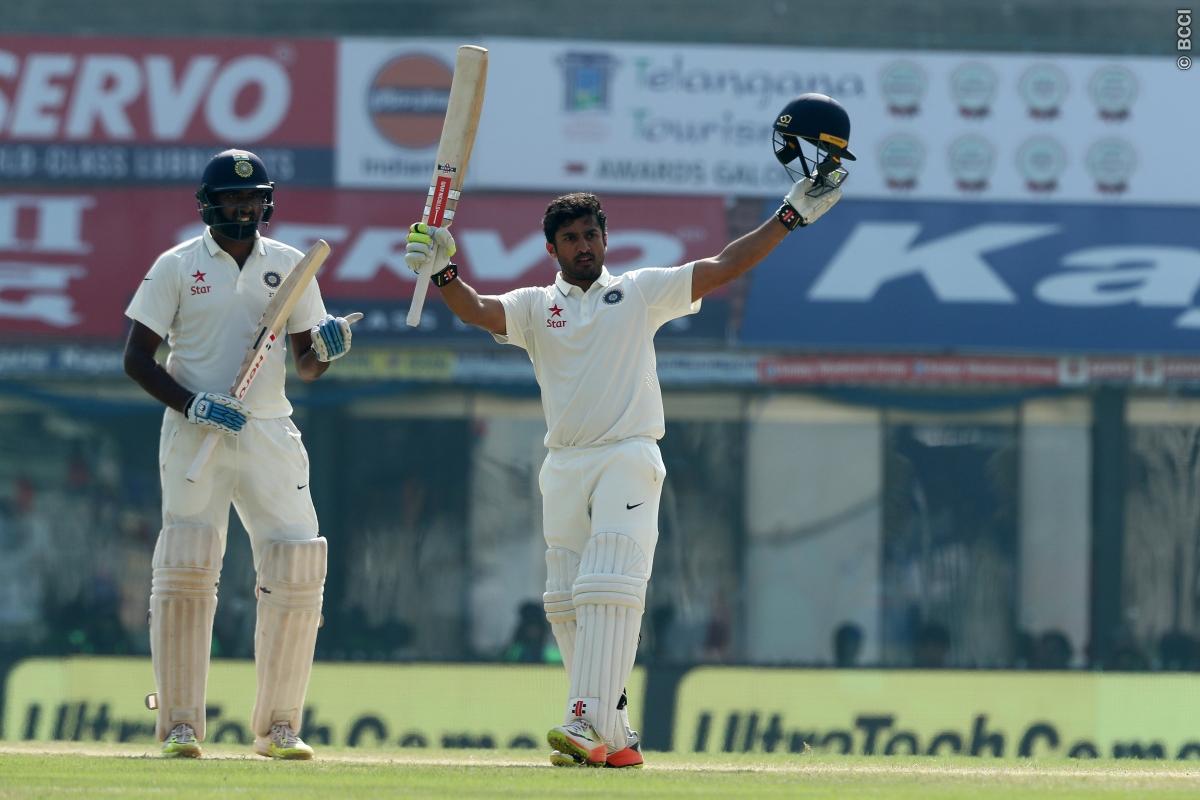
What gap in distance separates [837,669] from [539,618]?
4.08 m

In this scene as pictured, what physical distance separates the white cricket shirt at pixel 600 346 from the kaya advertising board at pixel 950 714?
526 cm

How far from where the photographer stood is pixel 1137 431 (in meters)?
17.4

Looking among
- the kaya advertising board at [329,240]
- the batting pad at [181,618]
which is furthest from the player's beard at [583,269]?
the kaya advertising board at [329,240]

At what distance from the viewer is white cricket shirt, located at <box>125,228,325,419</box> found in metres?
7.49

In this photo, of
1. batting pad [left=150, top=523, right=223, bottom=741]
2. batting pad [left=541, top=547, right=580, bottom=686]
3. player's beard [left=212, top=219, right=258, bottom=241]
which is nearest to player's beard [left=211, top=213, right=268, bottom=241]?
player's beard [left=212, top=219, right=258, bottom=241]

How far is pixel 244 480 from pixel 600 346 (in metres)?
1.23

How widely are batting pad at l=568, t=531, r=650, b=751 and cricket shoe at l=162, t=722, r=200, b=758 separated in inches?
48.9

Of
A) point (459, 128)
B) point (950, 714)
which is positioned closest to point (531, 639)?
point (950, 714)

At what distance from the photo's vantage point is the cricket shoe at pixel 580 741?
709cm

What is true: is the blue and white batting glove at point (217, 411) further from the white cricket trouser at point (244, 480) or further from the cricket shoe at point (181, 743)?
the cricket shoe at point (181, 743)

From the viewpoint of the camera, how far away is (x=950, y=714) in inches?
503

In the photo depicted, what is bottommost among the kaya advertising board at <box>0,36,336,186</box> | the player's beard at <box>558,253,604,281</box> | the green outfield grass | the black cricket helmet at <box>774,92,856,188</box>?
the green outfield grass

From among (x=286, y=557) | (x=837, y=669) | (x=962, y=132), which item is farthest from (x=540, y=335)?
(x=962, y=132)

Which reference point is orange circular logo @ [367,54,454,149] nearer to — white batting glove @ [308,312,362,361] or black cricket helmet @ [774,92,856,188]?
black cricket helmet @ [774,92,856,188]
